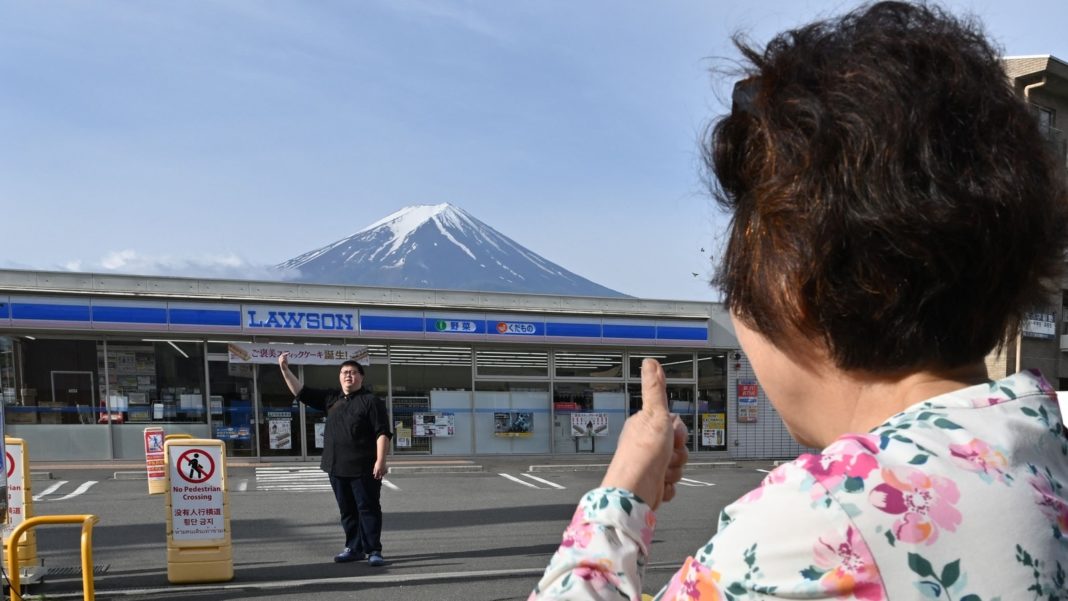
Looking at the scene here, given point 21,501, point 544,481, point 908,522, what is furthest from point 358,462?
point 544,481

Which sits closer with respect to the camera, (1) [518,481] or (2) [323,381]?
(1) [518,481]

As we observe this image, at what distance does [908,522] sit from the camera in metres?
0.71

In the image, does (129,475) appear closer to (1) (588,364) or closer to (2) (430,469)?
(2) (430,469)

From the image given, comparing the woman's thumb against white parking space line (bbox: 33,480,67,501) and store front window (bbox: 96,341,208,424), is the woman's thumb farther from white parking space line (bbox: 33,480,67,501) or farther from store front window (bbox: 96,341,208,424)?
store front window (bbox: 96,341,208,424)

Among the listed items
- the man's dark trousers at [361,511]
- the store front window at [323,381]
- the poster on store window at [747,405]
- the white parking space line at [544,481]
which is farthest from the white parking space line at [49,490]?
the poster on store window at [747,405]

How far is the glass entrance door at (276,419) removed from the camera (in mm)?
17234

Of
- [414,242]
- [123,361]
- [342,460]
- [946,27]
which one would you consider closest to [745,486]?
[342,460]

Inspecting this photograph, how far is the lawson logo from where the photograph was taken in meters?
17.2

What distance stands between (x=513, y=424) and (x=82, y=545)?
1434 centimetres

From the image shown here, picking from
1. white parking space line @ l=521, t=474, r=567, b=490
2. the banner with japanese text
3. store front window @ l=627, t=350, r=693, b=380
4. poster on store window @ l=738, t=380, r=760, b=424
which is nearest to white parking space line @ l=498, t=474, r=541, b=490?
white parking space line @ l=521, t=474, r=567, b=490

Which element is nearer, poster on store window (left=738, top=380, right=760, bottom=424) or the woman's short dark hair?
the woman's short dark hair

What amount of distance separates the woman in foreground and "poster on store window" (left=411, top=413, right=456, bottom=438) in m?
17.7

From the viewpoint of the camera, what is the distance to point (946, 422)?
79 centimetres

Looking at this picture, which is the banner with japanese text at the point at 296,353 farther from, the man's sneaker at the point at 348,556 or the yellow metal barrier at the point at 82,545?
the yellow metal barrier at the point at 82,545
